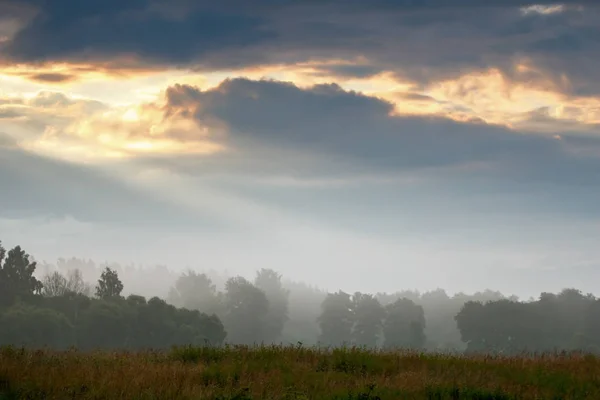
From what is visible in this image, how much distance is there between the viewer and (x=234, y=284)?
620ft

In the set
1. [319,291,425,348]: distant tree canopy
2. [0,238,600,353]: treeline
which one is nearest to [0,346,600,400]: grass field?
[0,238,600,353]: treeline

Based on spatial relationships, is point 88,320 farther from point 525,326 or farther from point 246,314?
point 525,326

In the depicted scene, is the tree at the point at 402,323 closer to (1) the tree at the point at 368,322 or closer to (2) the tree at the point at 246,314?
(1) the tree at the point at 368,322

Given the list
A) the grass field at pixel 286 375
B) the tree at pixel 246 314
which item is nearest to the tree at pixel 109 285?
the tree at pixel 246 314

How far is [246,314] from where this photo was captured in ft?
554

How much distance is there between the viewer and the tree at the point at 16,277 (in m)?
→ 120

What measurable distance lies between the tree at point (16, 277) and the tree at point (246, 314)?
52854mm

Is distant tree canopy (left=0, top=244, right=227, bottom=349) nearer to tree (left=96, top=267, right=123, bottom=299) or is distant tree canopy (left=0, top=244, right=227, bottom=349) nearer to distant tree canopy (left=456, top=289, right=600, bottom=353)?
tree (left=96, top=267, right=123, bottom=299)

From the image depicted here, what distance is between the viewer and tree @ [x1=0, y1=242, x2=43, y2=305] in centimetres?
12038

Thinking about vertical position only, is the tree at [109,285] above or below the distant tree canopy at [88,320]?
above

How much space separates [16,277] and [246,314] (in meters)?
60.0

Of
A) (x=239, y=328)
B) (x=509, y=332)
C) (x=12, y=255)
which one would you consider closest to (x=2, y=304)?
(x=12, y=255)

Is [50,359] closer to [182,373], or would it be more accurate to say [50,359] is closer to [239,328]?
[182,373]

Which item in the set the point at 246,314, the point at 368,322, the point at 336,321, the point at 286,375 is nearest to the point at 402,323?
the point at 368,322
